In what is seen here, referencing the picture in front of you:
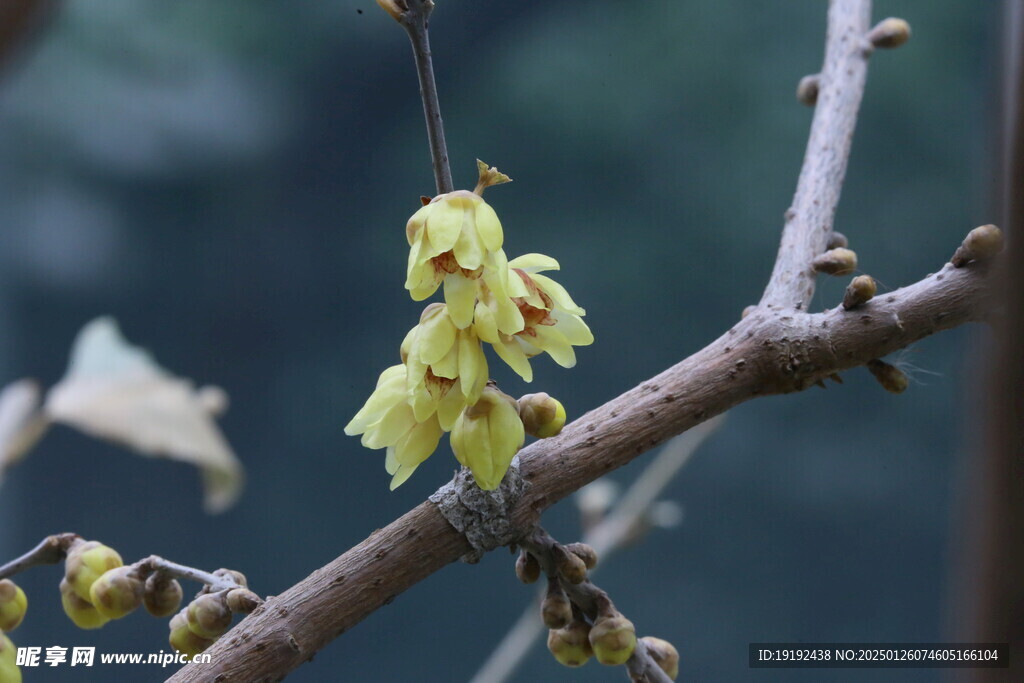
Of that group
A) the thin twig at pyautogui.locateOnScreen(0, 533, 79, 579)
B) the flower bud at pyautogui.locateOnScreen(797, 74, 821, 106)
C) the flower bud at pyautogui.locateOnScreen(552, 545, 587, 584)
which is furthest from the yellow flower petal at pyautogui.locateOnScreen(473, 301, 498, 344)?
the flower bud at pyautogui.locateOnScreen(797, 74, 821, 106)

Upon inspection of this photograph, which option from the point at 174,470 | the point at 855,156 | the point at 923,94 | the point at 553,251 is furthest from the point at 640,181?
the point at 174,470

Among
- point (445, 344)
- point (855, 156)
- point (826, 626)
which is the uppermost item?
point (445, 344)

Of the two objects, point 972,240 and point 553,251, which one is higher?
point 972,240

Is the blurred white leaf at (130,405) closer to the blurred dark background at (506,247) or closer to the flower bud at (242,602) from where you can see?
the blurred dark background at (506,247)

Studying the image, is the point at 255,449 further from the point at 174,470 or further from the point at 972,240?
the point at 972,240

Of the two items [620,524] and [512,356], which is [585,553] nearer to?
[512,356]

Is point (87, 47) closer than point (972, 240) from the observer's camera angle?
No

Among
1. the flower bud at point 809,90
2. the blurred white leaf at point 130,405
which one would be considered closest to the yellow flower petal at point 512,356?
the flower bud at point 809,90

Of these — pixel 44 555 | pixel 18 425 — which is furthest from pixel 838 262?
pixel 18 425
